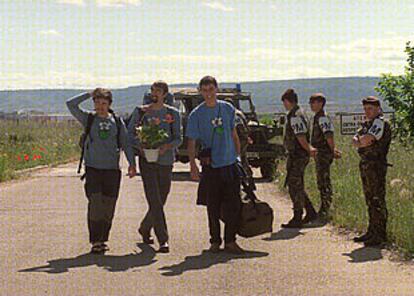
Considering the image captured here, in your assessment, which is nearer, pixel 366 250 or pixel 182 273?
pixel 182 273

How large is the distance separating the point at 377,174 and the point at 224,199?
174 centimetres

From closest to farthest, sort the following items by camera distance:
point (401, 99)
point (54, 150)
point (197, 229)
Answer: point (197, 229)
point (401, 99)
point (54, 150)

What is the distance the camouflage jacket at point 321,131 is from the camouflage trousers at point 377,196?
2.00 meters

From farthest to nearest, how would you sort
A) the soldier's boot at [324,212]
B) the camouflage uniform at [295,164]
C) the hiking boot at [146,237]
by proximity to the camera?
the soldier's boot at [324,212] → the camouflage uniform at [295,164] → the hiking boot at [146,237]

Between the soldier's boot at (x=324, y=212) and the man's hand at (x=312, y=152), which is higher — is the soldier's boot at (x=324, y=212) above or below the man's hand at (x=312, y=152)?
below

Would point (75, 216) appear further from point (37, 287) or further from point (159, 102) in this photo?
point (37, 287)

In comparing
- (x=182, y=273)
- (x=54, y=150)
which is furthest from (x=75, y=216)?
(x=54, y=150)

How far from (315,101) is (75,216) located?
390 cm

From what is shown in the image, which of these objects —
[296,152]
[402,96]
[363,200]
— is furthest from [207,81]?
[402,96]

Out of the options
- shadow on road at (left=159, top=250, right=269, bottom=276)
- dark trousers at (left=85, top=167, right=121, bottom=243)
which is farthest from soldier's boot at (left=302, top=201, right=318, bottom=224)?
dark trousers at (left=85, top=167, right=121, bottom=243)

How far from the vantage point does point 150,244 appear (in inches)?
408

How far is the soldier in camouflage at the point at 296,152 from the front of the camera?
1172 cm

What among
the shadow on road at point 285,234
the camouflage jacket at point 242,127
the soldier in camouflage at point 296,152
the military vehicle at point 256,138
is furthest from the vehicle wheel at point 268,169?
the shadow on road at point 285,234

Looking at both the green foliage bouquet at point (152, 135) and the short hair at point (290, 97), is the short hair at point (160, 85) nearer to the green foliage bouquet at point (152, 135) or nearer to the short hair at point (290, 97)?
the green foliage bouquet at point (152, 135)
